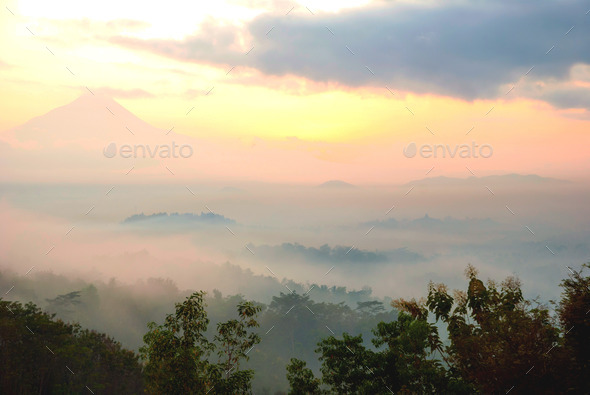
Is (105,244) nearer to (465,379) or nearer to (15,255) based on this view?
(15,255)

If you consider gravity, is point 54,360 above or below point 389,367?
below

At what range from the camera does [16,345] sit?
36031 mm

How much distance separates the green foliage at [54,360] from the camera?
35750 mm

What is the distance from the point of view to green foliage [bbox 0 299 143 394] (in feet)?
117

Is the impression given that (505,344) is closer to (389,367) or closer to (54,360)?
(389,367)

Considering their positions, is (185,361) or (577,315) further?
(577,315)

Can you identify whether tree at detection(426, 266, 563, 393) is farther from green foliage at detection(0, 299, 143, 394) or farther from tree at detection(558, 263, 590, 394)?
green foliage at detection(0, 299, 143, 394)

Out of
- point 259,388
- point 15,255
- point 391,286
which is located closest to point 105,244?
point 15,255

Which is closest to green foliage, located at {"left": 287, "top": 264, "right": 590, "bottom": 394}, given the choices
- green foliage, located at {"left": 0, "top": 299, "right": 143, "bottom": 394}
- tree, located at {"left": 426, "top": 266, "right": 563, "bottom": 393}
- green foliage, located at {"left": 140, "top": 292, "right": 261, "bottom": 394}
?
tree, located at {"left": 426, "top": 266, "right": 563, "bottom": 393}

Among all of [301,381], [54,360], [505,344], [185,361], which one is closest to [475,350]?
[505,344]

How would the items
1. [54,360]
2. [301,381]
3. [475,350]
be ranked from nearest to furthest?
1. [475,350]
2. [301,381]
3. [54,360]

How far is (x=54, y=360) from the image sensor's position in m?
37.4

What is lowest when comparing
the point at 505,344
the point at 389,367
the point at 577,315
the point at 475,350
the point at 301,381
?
the point at 301,381

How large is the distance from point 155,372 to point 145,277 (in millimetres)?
155337
